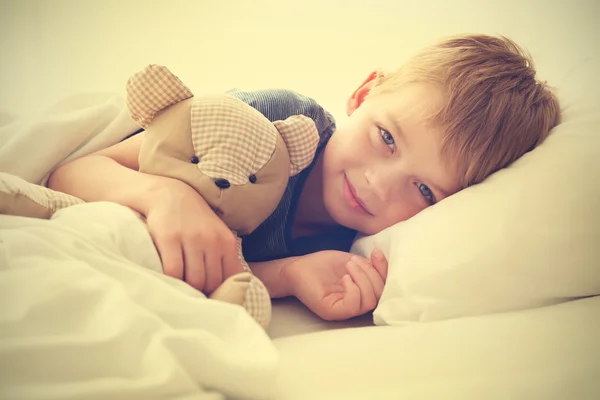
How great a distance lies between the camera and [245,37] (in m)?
1.46

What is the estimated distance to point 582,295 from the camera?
1.66ft

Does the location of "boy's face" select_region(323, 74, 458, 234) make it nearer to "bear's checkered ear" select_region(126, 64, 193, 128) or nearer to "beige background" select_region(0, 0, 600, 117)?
"bear's checkered ear" select_region(126, 64, 193, 128)

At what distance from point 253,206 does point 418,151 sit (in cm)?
29

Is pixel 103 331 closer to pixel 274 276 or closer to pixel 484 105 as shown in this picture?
pixel 274 276

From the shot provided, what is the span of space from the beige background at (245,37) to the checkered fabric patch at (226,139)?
804mm

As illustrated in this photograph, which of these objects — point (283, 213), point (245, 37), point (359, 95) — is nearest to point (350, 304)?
point (283, 213)

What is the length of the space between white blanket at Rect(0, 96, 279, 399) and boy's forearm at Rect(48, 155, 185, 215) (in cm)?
13

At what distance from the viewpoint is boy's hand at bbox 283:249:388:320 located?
1.93 ft

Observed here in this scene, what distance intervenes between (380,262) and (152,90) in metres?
0.37

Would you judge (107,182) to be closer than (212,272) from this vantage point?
No

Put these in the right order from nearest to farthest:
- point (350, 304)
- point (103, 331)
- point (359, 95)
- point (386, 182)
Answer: point (103, 331)
point (350, 304)
point (386, 182)
point (359, 95)

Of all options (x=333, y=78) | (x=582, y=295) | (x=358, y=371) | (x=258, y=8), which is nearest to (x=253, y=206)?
(x=358, y=371)

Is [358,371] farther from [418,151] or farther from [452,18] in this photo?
[452,18]

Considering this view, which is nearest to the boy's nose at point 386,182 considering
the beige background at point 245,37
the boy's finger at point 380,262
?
the boy's finger at point 380,262
